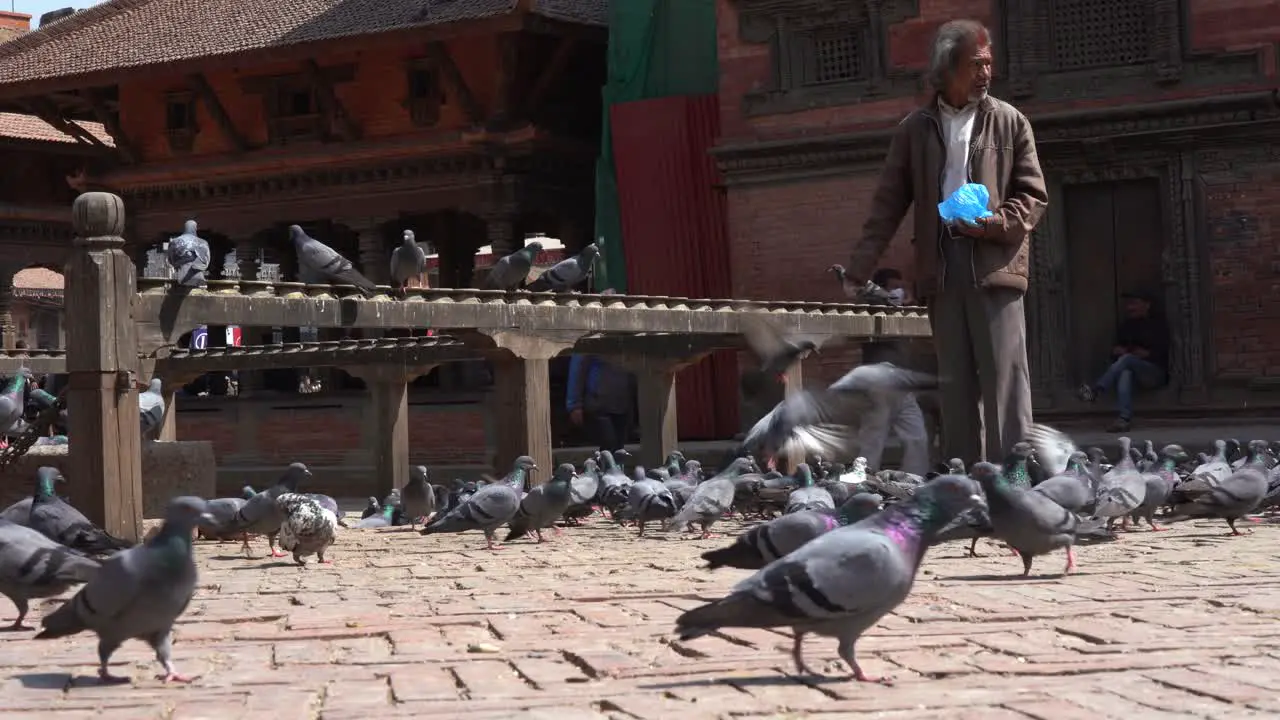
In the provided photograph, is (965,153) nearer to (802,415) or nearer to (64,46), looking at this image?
(802,415)

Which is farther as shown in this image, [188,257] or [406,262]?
[406,262]

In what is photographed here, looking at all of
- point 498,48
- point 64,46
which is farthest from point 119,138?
point 498,48

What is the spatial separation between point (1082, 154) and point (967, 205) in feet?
41.5

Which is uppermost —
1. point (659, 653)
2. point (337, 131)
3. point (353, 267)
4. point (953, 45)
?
point (337, 131)

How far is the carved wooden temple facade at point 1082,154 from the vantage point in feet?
64.5

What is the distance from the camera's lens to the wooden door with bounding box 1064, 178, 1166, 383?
20.6m

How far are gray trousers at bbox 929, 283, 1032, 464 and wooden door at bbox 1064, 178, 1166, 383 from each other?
40.2ft

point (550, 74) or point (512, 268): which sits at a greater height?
point (550, 74)

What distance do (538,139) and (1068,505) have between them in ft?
53.0

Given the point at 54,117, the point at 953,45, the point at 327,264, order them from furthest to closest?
the point at 54,117 < the point at 327,264 < the point at 953,45

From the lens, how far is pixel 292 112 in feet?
88.8

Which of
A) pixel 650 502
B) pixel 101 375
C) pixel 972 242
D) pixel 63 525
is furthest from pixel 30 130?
pixel 972 242

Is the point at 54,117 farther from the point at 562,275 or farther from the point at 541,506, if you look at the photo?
the point at 541,506

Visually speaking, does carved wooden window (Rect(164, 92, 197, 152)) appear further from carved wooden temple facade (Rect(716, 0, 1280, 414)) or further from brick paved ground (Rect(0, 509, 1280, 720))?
brick paved ground (Rect(0, 509, 1280, 720))
